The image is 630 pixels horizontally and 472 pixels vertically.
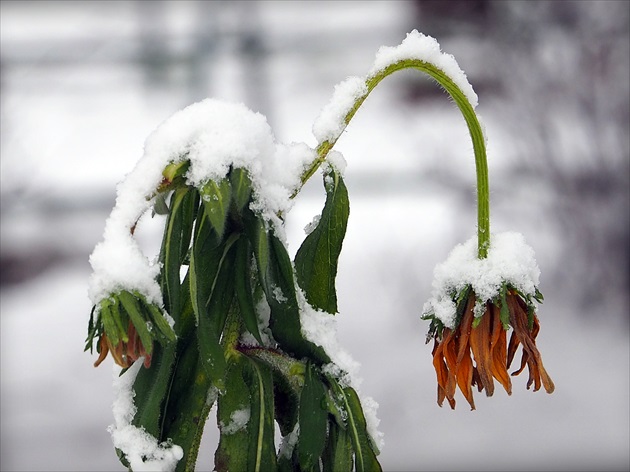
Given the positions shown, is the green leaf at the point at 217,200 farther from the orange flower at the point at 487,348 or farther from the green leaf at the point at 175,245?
the orange flower at the point at 487,348

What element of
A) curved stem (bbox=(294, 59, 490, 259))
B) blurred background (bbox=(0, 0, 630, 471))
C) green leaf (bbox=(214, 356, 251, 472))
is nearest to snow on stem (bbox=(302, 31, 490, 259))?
curved stem (bbox=(294, 59, 490, 259))

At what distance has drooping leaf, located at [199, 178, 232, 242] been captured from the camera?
37 centimetres

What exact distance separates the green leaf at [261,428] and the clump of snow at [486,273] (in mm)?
109

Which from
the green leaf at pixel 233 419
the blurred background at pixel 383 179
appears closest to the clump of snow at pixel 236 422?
the green leaf at pixel 233 419

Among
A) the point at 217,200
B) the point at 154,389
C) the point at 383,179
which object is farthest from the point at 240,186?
the point at 383,179

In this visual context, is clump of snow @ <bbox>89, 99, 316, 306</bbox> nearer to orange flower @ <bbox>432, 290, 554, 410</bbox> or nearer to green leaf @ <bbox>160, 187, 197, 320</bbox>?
green leaf @ <bbox>160, 187, 197, 320</bbox>

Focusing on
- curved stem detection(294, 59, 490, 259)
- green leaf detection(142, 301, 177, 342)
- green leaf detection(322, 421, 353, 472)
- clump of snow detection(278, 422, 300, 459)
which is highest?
curved stem detection(294, 59, 490, 259)

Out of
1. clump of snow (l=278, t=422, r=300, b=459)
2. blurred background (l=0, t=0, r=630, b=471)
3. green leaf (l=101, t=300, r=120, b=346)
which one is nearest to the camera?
green leaf (l=101, t=300, r=120, b=346)

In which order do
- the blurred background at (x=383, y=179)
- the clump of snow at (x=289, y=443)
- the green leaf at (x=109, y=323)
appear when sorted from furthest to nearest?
the blurred background at (x=383, y=179) → the clump of snow at (x=289, y=443) → the green leaf at (x=109, y=323)

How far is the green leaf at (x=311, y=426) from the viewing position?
0.41 meters

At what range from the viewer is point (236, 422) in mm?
438

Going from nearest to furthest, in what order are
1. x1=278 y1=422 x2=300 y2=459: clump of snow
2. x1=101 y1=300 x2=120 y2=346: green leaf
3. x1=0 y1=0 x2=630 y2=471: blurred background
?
x1=101 y1=300 x2=120 y2=346: green leaf
x1=278 y1=422 x2=300 y2=459: clump of snow
x1=0 y1=0 x2=630 y2=471: blurred background

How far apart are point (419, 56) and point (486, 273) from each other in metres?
0.13

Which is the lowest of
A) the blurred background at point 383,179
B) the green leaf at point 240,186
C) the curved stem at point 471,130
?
the green leaf at point 240,186
